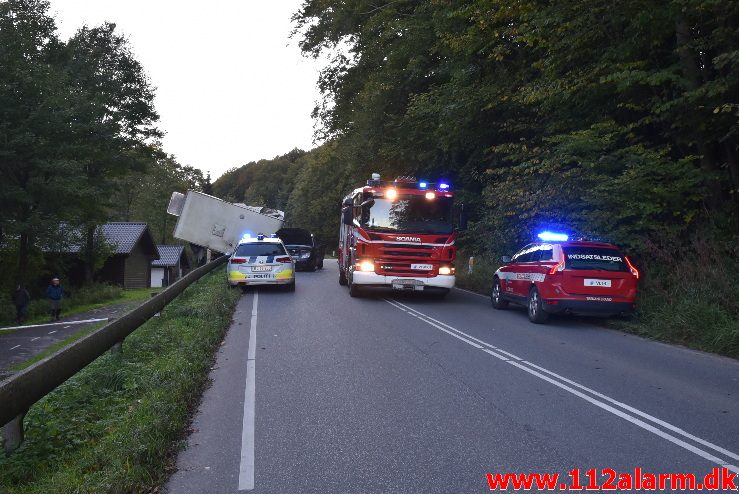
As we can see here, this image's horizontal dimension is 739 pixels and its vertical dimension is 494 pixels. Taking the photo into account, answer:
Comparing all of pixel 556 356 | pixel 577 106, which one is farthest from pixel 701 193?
pixel 556 356

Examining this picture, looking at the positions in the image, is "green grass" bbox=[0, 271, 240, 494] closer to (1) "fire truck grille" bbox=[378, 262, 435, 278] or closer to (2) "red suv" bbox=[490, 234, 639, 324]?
(2) "red suv" bbox=[490, 234, 639, 324]

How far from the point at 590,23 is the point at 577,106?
291 cm

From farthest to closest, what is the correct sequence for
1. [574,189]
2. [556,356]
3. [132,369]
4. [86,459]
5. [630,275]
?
[574,189] → [630,275] → [556,356] → [132,369] → [86,459]

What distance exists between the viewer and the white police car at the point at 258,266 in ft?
60.9

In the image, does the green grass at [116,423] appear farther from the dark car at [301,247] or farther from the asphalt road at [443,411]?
the dark car at [301,247]

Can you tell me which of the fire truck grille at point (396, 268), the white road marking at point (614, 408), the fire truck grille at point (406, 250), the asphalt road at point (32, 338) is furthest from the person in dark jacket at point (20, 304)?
the white road marking at point (614, 408)

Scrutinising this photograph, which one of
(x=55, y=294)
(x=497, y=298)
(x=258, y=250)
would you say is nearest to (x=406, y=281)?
(x=497, y=298)

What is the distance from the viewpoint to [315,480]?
14.5ft

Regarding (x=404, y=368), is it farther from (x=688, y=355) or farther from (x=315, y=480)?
(x=688, y=355)

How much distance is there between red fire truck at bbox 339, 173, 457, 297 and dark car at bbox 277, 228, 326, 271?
45.7ft

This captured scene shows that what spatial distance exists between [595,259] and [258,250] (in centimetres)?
1027

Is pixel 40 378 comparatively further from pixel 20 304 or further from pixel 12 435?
pixel 20 304

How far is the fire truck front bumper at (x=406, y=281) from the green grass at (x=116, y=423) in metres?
6.75

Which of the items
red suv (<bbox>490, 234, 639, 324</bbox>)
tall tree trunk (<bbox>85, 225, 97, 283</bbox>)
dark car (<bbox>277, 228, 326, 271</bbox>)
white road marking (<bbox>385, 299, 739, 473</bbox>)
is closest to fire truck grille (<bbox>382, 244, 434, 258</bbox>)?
red suv (<bbox>490, 234, 639, 324</bbox>)
